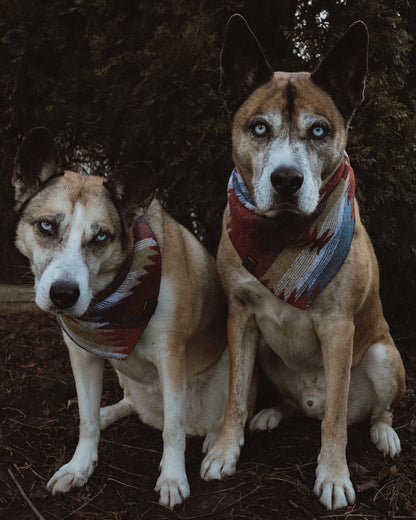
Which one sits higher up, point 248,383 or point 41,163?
point 41,163

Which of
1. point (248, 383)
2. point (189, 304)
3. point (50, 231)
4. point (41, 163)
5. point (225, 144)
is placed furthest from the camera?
point (225, 144)

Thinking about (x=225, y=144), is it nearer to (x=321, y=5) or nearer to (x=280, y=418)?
(x=321, y=5)

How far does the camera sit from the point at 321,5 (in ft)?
13.3

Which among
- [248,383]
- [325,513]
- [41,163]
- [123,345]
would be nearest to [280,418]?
[248,383]

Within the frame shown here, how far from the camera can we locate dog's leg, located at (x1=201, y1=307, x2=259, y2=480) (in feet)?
9.68

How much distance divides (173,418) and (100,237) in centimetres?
101

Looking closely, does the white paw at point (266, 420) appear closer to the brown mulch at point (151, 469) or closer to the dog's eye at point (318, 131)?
the brown mulch at point (151, 469)

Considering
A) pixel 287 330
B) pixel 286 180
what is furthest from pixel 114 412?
pixel 286 180

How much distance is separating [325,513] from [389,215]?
2.39 metres

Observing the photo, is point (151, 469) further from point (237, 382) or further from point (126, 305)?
point (126, 305)

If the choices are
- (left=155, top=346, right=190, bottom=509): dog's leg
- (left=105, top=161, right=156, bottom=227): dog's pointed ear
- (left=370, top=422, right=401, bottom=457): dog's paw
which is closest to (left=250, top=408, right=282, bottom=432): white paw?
(left=370, top=422, right=401, bottom=457): dog's paw

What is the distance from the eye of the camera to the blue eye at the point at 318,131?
2598 millimetres

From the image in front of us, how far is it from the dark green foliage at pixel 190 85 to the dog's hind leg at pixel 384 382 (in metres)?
1.22

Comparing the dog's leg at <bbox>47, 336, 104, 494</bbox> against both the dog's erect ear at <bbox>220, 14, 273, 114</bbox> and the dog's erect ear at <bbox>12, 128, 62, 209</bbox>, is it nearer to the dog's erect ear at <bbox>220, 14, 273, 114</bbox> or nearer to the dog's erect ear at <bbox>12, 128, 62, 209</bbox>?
the dog's erect ear at <bbox>12, 128, 62, 209</bbox>
